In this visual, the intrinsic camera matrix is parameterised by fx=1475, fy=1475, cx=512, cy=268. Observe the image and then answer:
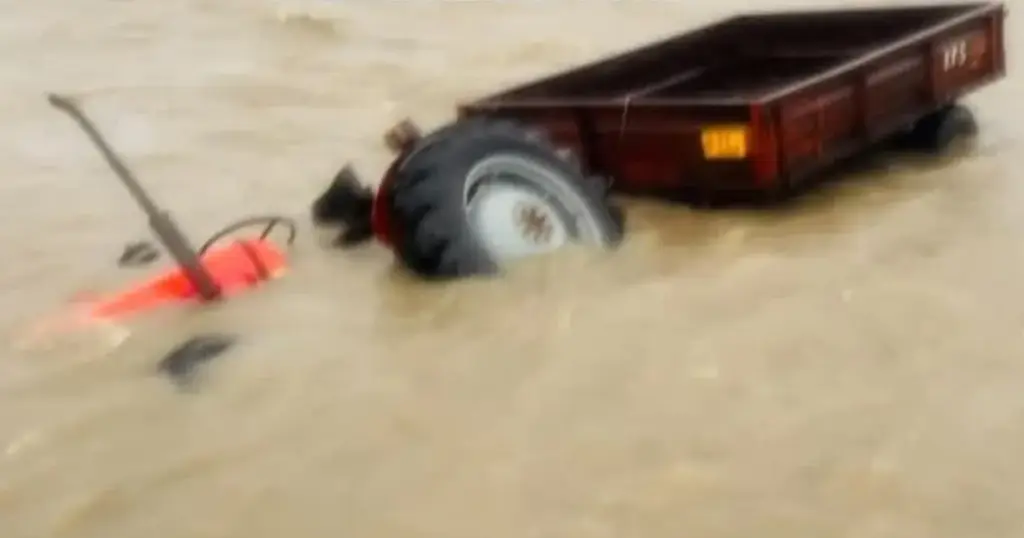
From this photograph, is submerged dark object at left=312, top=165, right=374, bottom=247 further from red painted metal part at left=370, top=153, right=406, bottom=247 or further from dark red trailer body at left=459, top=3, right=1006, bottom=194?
dark red trailer body at left=459, top=3, right=1006, bottom=194

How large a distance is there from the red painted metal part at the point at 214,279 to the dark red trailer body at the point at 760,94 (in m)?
1.30

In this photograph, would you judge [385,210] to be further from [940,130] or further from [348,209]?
[940,130]

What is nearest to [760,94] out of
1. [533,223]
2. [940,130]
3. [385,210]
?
[940,130]

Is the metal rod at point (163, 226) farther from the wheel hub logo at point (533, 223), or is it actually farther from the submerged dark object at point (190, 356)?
the wheel hub logo at point (533, 223)

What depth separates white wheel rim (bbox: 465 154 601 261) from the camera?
487 cm

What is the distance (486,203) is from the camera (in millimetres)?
4914

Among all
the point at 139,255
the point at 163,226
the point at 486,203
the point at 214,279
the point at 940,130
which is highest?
the point at 163,226

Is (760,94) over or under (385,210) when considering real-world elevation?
under

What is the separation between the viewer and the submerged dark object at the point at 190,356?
4.26 meters

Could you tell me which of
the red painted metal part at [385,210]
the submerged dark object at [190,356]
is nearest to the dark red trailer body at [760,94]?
the red painted metal part at [385,210]

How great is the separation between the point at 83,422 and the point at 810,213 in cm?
266

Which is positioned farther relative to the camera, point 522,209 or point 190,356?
point 522,209

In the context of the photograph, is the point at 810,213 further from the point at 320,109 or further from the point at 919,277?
the point at 320,109

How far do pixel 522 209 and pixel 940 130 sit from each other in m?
2.10
